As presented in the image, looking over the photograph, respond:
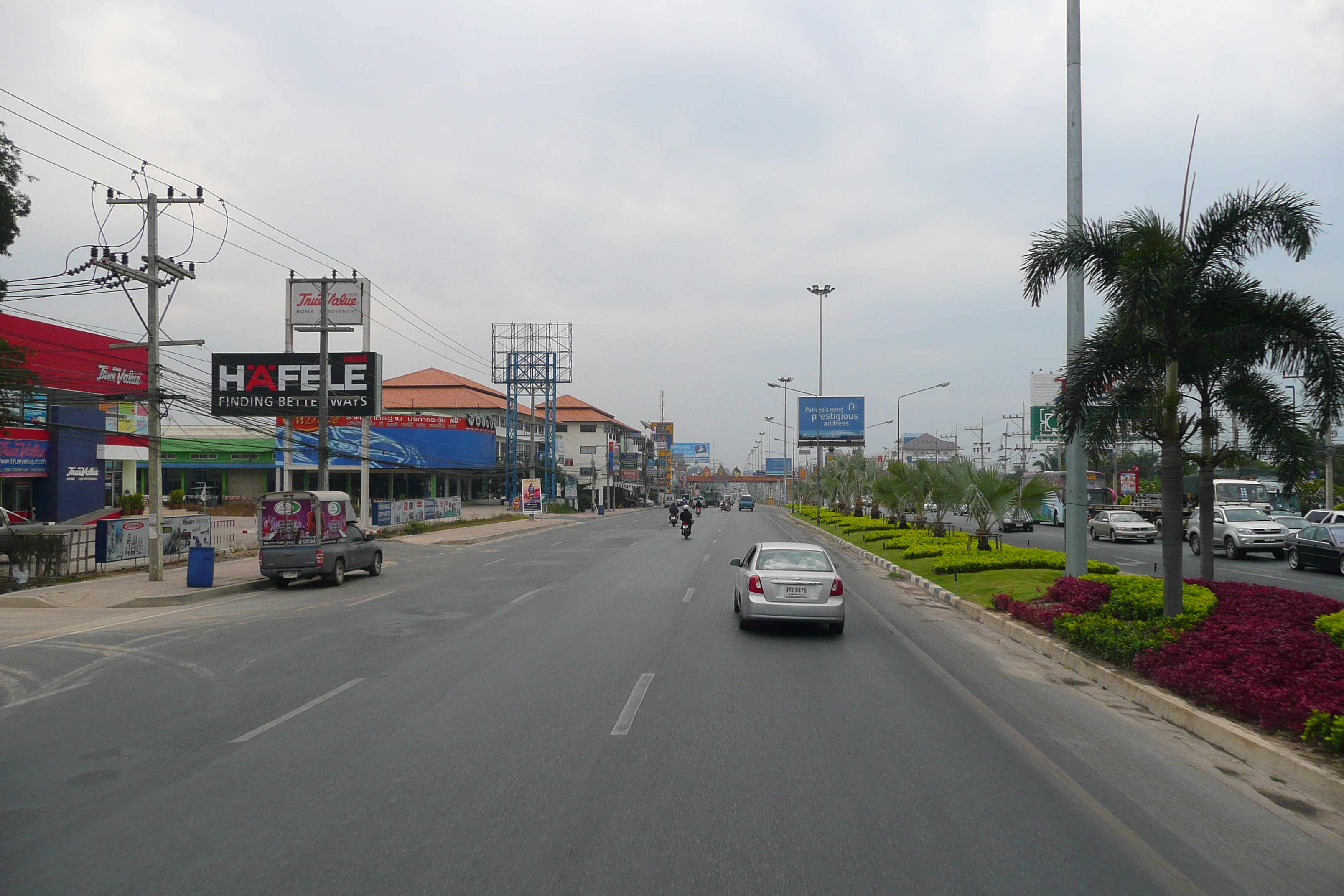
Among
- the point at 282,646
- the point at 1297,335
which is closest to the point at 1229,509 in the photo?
the point at 1297,335

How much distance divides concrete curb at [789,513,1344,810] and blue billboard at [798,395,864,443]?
4731 centimetres

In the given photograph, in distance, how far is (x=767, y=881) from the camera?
Answer: 4492 mm

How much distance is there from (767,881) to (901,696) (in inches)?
187

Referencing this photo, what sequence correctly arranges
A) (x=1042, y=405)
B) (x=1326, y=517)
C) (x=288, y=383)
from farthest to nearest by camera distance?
(x=288, y=383)
(x=1326, y=517)
(x=1042, y=405)

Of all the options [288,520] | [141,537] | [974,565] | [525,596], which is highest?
[288,520]

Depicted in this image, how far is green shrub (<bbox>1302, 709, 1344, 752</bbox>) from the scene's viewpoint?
21.1ft

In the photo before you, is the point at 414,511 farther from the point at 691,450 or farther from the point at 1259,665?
the point at 691,450

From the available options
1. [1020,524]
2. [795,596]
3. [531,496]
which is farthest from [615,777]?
[531,496]

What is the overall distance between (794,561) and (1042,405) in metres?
6.96

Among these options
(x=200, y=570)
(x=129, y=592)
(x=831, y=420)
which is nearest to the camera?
(x=129, y=592)

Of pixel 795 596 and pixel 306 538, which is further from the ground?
pixel 306 538

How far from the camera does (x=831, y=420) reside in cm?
6100

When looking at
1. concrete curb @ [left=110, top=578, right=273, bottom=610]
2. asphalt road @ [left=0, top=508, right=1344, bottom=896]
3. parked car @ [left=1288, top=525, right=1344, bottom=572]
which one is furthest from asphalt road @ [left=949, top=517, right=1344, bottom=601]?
concrete curb @ [left=110, top=578, right=273, bottom=610]

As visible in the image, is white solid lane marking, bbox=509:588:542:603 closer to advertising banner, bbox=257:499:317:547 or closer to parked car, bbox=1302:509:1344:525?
advertising banner, bbox=257:499:317:547
